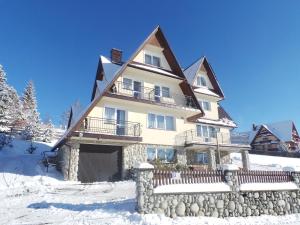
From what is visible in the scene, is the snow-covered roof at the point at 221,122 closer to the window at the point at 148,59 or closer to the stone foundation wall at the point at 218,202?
the window at the point at 148,59

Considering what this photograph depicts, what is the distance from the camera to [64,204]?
1123cm

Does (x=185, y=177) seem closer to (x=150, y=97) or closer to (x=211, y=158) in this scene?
(x=150, y=97)

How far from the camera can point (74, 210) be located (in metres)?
10.1

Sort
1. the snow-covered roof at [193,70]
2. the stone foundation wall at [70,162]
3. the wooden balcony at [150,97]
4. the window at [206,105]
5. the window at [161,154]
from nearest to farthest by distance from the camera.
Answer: the stone foundation wall at [70,162]
the wooden balcony at [150,97]
the window at [161,154]
the snow-covered roof at [193,70]
the window at [206,105]

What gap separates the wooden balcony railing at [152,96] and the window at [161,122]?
1.39 m

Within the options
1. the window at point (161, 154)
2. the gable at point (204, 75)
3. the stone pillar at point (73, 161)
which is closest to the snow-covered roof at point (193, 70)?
the gable at point (204, 75)

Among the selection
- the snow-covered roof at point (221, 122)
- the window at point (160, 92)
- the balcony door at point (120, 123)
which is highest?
the window at point (160, 92)

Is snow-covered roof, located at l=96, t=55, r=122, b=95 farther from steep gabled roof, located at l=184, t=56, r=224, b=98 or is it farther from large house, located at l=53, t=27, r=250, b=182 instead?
steep gabled roof, located at l=184, t=56, r=224, b=98

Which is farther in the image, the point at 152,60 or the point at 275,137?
the point at 275,137

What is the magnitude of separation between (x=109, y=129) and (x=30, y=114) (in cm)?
2886

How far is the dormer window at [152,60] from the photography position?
988 inches

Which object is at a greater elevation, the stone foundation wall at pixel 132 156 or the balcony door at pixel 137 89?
the balcony door at pixel 137 89

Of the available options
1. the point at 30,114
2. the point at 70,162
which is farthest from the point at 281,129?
the point at 70,162

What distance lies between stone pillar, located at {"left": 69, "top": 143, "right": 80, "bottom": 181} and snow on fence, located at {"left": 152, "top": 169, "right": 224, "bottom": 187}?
1076 cm
